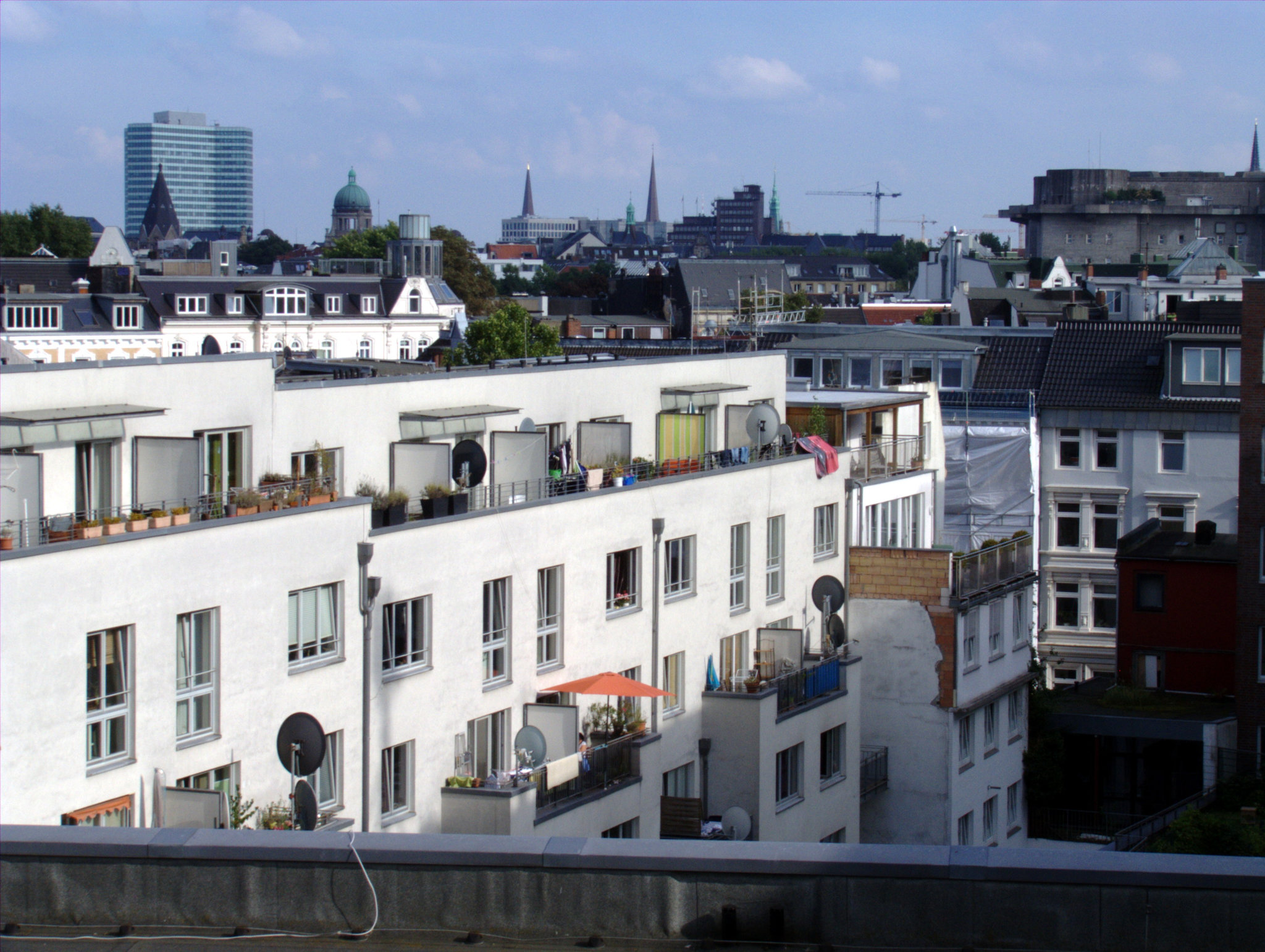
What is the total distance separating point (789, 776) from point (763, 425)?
735 cm

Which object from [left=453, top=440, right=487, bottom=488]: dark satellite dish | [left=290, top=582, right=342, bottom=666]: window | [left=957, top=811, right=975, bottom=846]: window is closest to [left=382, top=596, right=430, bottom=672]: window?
[left=290, top=582, right=342, bottom=666]: window

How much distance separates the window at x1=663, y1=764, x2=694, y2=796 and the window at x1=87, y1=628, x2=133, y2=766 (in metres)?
12.4

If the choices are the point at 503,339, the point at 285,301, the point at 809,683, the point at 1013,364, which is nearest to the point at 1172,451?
the point at 1013,364

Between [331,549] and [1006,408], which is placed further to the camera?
[1006,408]

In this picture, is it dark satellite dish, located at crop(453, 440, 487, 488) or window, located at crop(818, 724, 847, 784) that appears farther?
window, located at crop(818, 724, 847, 784)

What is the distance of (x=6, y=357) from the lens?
113ft

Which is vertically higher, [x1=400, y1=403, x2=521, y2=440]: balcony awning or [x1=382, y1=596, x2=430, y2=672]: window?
[x1=400, y1=403, x2=521, y2=440]: balcony awning

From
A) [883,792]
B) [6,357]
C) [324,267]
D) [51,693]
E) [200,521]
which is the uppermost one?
[324,267]

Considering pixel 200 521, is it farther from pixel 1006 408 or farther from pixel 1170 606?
pixel 1006 408

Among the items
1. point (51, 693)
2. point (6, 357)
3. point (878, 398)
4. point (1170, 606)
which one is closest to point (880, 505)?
point (878, 398)

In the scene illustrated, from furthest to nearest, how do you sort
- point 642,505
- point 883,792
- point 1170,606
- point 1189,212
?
1. point 1189,212
2. point 1170,606
3. point 883,792
4. point 642,505

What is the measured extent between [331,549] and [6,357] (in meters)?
16.6

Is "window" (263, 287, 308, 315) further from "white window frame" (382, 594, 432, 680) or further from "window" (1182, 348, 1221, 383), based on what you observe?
"white window frame" (382, 594, 432, 680)

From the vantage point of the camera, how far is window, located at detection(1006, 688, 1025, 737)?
3990 cm
